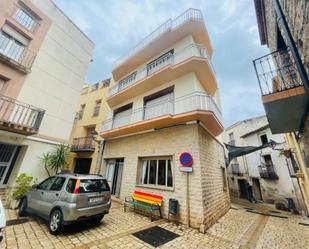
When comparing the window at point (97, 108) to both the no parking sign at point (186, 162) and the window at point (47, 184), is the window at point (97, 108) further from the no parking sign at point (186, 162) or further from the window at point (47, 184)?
the no parking sign at point (186, 162)

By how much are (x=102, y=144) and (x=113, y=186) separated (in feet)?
10.5

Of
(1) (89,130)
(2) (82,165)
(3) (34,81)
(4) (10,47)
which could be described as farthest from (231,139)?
(4) (10,47)

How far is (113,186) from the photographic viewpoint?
8.95 metres

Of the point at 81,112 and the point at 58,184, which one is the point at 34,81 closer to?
the point at 81,112

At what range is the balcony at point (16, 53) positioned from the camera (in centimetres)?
781

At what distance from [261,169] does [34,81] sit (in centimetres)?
2336

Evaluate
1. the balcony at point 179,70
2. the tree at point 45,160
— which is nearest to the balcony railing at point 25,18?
the balcony at point 179,70

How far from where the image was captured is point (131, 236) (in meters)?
4.21

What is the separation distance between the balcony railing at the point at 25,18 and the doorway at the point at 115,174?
406 inches

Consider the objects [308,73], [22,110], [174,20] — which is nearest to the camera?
[308,73]

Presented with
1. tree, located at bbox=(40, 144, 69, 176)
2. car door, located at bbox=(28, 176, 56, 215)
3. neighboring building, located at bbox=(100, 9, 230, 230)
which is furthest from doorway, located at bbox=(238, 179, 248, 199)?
car door, located at bbox=(28, 176, 56, 215)

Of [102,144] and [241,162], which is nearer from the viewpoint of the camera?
[102,144]

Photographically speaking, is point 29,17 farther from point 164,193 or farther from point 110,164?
point 164,193

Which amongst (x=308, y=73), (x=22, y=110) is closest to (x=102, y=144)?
(x=22, y=110)
